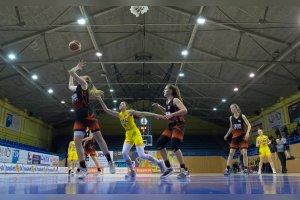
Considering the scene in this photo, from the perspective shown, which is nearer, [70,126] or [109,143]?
[109,143]

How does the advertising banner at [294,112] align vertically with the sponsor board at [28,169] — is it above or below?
above

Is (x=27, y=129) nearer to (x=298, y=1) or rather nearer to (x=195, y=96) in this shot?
(x=195, y=96)

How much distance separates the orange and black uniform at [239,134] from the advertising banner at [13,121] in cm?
2256

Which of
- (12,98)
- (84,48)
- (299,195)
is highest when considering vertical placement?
(84,48)

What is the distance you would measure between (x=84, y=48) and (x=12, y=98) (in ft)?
34.3

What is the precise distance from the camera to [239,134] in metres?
8.34

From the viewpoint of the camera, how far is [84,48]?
17.8 meters

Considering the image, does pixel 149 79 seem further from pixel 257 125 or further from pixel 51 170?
pixel 257 125

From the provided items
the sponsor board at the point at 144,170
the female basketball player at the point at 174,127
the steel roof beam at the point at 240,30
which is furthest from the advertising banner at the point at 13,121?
the female basketball player at the point at 174,127

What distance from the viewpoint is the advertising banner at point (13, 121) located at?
25.3m

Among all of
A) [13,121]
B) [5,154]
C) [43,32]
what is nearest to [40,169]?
[5,154]

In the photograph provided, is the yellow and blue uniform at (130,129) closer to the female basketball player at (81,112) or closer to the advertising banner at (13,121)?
the female basketball player at (81,112)

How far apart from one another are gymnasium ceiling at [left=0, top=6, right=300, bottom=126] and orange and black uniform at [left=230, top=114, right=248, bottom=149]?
670 cm

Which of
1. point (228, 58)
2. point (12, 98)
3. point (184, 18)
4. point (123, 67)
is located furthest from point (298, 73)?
point (12, 98)
